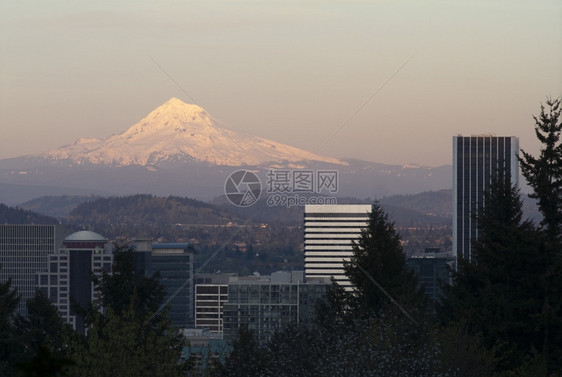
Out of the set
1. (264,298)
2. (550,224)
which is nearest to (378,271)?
(550,224)

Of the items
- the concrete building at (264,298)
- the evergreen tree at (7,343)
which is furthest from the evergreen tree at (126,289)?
the concrete building at (264,298)

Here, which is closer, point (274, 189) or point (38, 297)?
point (38, 297)

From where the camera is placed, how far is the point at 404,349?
32031mm

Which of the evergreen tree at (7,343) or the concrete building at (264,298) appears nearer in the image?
the evergreen tree at (7,343)

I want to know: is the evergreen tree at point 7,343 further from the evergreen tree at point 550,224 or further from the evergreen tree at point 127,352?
the evergreen tree at point 550,224

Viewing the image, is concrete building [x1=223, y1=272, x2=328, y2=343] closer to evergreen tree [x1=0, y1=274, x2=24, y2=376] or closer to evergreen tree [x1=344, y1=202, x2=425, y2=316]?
evergreen tree [x1=344, y1=202, x2=425, y2=316]

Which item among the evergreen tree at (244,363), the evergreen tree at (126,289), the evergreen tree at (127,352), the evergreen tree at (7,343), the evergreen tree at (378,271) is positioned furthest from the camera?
the evergreen tree at (378,271)

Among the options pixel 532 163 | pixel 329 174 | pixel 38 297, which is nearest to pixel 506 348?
pixel 532 163

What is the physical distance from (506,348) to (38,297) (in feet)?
91.3

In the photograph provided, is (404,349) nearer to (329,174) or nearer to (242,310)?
(329,174)

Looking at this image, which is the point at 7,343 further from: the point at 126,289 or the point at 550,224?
the point at 550,224

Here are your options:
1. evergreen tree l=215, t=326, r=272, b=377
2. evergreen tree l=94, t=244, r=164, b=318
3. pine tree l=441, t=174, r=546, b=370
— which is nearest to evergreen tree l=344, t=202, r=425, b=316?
pine tree l=441, t=174, r=546, b=370

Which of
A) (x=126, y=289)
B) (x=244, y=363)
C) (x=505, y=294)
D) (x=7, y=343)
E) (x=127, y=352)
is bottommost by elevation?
(x=244, y=363)

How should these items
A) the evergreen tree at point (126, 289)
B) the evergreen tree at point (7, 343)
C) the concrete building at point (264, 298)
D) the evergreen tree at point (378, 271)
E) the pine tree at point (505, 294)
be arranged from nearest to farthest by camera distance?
the pine tree at point (505, 294) < the evergreen tree at point (7, 343) < the evergreen tree at point (126, 289) < the evergreen tree at point (378, 271) < the concrete building at point (264, 298)
